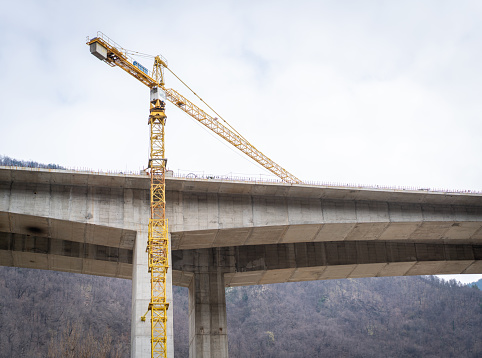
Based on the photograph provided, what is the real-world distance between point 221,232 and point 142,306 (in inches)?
235

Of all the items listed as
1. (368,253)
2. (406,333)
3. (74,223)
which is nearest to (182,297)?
(406,333)

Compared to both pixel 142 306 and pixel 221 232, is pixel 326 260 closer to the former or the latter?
pixel 221 232

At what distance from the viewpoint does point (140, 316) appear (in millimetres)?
28156

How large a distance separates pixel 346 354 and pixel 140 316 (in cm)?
8033

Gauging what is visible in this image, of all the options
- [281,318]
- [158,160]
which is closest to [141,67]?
[158,160]

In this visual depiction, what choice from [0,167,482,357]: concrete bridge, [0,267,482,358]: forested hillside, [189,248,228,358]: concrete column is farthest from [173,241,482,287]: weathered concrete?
[0,267,482,358]: forested hillside

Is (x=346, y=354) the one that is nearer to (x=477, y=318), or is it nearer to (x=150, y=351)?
(x=477, y=318)

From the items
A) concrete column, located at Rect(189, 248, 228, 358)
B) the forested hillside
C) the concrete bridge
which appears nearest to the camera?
the concrete bridge

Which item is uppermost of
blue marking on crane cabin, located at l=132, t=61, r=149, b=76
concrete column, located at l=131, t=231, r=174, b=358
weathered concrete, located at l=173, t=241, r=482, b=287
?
blue marking on crane cabin, located at l=132, t=61, r=149, b=76

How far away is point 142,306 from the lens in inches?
1125

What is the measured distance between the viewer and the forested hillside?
87062mm

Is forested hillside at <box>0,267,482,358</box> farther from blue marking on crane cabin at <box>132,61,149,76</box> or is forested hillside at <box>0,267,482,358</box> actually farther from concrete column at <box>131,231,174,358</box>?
concrete column at <box>131,231,174,358</box>

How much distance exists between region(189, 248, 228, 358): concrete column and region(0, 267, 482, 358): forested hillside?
5025cm

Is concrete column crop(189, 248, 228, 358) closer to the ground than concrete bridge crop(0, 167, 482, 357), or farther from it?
closer to the ground
